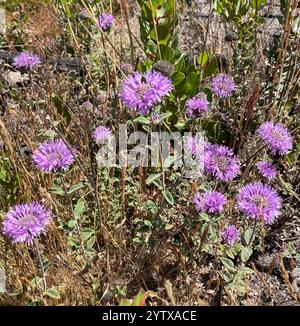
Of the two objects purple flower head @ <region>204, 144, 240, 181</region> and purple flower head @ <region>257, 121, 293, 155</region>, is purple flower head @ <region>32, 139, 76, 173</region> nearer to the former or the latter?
purple flower head @ <region>204, 144, 240, 181</region>

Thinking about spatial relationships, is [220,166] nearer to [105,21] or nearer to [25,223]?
[25,223]

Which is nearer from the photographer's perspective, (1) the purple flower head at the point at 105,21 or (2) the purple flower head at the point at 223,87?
(2) the purple flower head at the point at 223,87

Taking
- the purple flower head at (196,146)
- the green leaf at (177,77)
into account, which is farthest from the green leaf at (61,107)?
the purple flower head at (196,146)

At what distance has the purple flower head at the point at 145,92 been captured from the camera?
142 centimetres

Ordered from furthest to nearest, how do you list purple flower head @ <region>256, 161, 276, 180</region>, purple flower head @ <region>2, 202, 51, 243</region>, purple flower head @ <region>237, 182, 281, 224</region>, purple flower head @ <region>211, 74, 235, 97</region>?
purple flower head @ <region>211, 74, 235, 97</region> → purple flower head @ <region>256, 161, 276, 180</region> → purple flower head @ <region>237, 182, 281, 224</region> → purple flower head @ <region>2, 202, 51, 243</region>

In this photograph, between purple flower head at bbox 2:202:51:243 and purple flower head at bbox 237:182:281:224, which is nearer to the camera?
purple flower head at bbox 2:202:51:243

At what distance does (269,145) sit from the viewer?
175 cm

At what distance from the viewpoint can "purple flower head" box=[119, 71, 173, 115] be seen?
142cm

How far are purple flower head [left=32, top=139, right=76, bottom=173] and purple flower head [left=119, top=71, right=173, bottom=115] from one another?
11.8 inches

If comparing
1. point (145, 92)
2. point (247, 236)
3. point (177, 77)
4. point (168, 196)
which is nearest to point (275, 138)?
point (247, 236)

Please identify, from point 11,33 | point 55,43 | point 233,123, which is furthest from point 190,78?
point 11,33

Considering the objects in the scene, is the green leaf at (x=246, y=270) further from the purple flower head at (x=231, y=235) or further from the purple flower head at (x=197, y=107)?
the purple flower head at (x=197, y=107)

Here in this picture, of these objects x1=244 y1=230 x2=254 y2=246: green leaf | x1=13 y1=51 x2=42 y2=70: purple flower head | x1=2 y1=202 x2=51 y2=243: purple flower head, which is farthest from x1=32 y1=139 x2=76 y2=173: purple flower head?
x1=244 y1=230 x2=254 y2=246: green leaf

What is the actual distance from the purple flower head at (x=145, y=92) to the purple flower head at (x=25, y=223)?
488 millimetres
